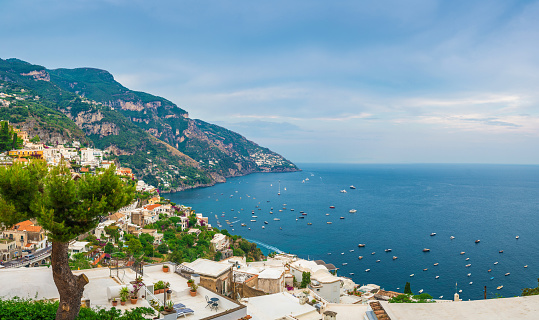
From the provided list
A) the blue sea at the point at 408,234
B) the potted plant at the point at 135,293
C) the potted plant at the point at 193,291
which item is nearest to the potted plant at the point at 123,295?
the potted plant at the point at 135,293

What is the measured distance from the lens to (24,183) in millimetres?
5969

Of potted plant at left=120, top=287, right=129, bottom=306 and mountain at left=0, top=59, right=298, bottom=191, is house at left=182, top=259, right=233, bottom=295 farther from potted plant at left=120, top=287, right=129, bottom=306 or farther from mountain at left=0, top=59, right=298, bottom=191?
mountain at left=0, top=59, right=298, bottom=191

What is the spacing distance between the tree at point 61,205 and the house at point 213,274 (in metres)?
6.02

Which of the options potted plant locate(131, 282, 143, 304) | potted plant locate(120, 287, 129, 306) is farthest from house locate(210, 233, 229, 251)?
potted plant locate(120, 287, 129, 306)

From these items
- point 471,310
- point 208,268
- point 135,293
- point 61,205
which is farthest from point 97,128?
point 471,310

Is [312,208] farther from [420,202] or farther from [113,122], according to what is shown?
[113,122]

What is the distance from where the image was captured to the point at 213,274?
1252cm

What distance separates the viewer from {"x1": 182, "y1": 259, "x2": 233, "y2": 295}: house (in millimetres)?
12109

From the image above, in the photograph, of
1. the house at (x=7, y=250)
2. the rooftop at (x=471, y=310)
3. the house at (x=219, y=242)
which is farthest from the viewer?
→ the house at (x=219, y=242)

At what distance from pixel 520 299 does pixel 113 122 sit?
133841mm

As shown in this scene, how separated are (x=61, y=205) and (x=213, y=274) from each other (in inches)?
302

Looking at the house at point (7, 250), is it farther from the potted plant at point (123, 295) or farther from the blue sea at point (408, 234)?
the blue sea at point (408, 234)

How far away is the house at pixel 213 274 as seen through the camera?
12109mm

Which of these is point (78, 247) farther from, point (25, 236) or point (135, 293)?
point (135, 293)
